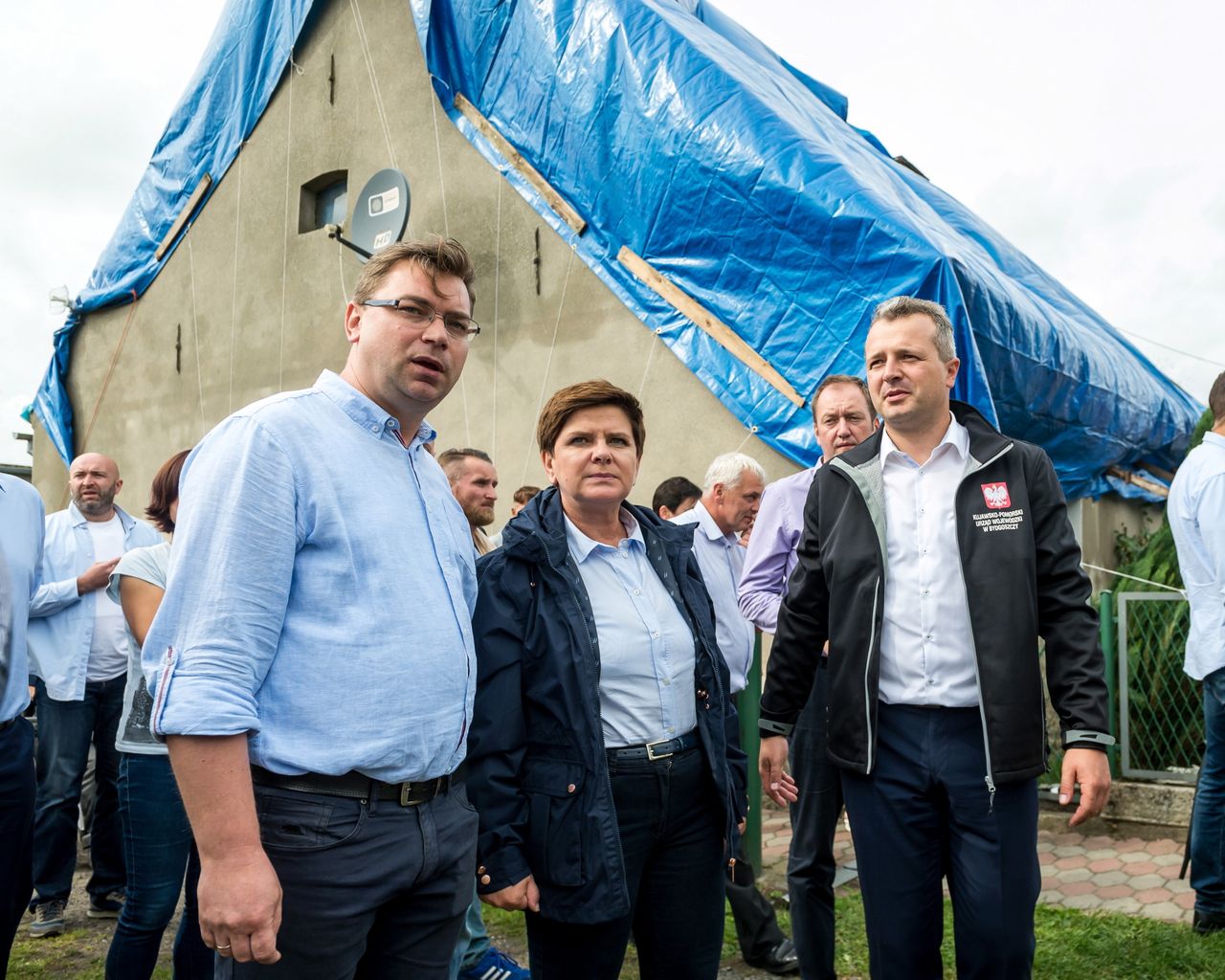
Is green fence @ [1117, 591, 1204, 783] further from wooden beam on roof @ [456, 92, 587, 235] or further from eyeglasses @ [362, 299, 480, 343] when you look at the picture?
eyeglasses @ [362, 299, 480, 343]

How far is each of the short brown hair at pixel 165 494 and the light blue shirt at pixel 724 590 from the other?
1.75 m

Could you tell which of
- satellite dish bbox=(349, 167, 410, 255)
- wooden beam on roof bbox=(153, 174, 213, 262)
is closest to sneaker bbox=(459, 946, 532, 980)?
satellite dish bbox=(349, 167, 410, 255)

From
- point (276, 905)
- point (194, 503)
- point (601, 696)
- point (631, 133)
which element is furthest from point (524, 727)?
point (631, 133)

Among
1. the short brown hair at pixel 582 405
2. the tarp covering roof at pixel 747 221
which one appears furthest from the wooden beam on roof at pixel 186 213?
the short brown hair at pixel 582 405

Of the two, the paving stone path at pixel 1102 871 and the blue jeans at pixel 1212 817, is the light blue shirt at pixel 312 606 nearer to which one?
the paving stone path at pixel 1102 871

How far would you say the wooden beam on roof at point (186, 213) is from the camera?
1227 cm

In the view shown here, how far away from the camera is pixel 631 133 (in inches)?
307

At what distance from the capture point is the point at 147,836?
3039mm

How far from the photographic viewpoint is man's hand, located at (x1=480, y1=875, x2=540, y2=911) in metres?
2.23

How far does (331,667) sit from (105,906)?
401cm

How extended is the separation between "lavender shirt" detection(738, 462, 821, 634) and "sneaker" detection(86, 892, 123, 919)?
137 inches

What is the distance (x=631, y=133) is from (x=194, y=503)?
679 centimetres

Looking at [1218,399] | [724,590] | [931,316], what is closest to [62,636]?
[724,590]

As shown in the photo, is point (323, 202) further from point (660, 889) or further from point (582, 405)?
point (660, 889)
